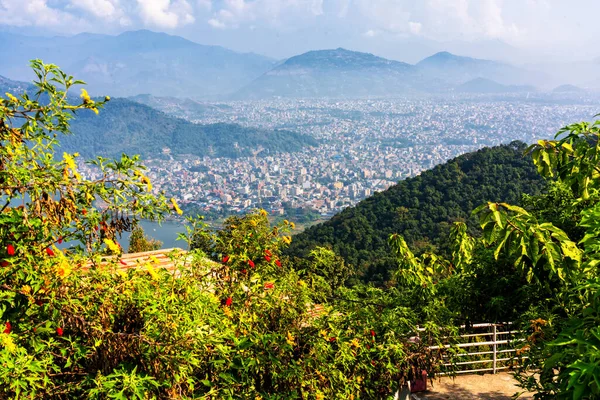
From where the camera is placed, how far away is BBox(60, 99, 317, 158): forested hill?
11125cm

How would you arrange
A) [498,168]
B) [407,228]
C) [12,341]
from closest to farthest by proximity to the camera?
[12,341] → [407,228] → [498,168]

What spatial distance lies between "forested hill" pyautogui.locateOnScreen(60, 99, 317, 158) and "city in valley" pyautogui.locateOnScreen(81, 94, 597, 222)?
12.3ft

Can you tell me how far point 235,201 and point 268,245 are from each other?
6127cm

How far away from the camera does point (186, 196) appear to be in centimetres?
6272

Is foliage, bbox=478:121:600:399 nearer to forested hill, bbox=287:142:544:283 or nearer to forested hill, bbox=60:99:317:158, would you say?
forested hill, bbox=287:142:544:283

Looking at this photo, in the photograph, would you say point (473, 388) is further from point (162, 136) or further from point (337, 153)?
point (162, 136)

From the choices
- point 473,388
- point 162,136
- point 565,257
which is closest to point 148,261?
point 565,257

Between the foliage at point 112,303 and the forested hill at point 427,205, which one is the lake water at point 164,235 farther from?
the foliage at point 112,303

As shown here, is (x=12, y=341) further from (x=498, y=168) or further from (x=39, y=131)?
(x=498, y=168)

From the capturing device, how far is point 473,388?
5004 millimetres

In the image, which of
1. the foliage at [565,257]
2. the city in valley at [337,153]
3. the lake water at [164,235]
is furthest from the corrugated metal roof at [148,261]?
the city in valley at [337,153]

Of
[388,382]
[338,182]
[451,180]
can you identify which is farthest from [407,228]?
[338,182]

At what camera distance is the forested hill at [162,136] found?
111 metres

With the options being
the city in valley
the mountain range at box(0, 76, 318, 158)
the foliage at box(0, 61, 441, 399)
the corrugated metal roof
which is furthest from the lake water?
the mountain range at box(0, 76, 318, 158)
